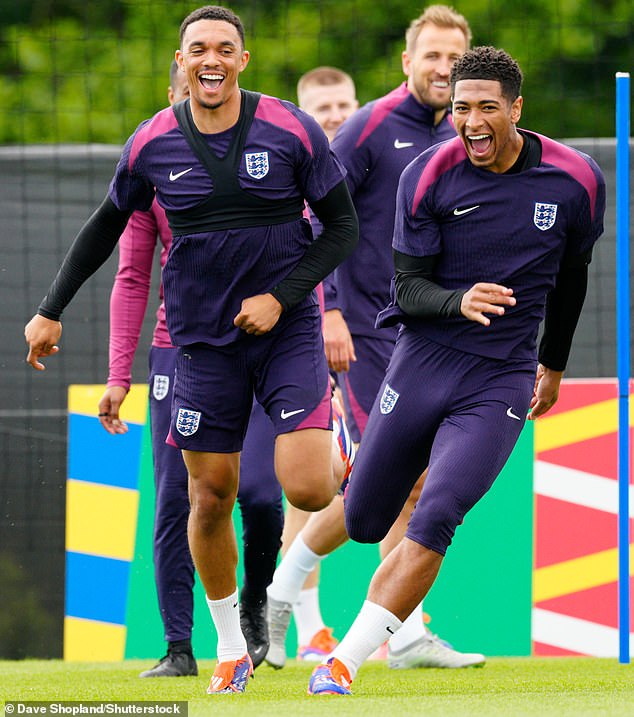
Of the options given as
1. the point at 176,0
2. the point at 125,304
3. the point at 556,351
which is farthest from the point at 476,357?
the point at 176,0

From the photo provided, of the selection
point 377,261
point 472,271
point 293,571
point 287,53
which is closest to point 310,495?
point 472,271

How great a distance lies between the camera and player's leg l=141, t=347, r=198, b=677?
6594 millimetres

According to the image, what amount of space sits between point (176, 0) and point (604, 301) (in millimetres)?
8268

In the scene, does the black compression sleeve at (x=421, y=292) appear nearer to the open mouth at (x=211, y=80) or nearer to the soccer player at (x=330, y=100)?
the open mouth at (x=211, y=80)

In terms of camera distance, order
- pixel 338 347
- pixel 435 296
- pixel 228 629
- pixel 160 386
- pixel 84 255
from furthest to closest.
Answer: pixel 338 347 → pixel 160 386 → pixel 84 255 → pixel 228 629 → pixel 435 296

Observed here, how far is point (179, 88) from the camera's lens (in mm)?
6613

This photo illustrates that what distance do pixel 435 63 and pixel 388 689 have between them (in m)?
2.69

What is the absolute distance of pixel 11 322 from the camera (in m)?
9.01

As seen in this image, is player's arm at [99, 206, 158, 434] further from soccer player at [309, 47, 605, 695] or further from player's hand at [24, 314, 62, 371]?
soccer player at [309, 47, 605, 695]

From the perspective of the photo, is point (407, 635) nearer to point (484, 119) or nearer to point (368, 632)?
point (368, 632)

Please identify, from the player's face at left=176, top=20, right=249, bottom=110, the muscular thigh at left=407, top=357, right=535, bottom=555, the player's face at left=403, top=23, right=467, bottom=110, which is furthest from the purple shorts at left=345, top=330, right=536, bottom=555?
the player's face at left=403, top=23, right=467, bottom=110

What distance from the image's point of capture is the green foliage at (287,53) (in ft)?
52.7

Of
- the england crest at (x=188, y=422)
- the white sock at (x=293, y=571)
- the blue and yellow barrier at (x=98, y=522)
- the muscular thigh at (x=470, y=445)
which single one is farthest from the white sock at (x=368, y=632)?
the blue and yellow barrier at (x=98, y=522)

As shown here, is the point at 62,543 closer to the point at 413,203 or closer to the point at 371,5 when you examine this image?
the point at 413,203
